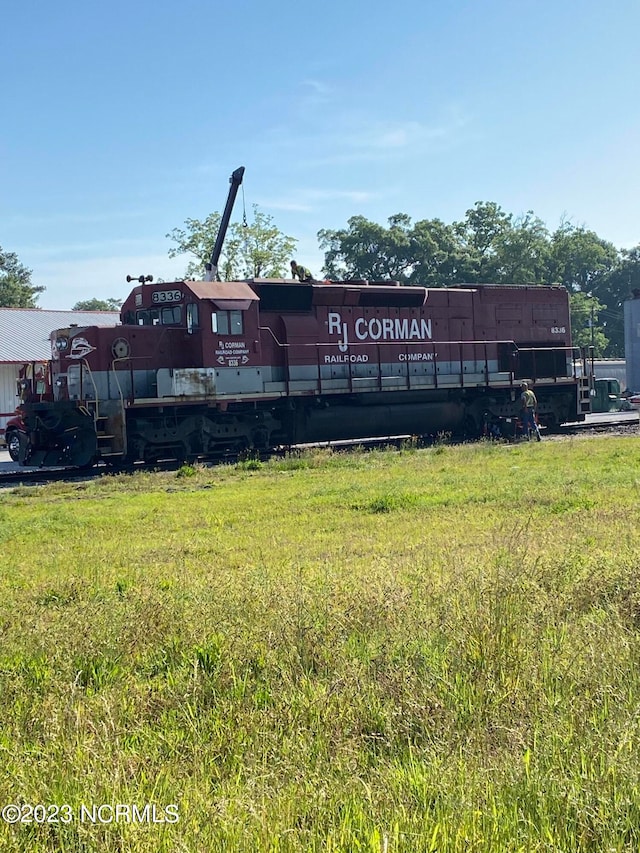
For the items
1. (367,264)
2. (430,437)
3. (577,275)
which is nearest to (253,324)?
(430,437)

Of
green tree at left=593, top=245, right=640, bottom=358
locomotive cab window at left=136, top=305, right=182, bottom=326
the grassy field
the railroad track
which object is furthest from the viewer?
green tree at left=593, top=245, right=640, bottom=358

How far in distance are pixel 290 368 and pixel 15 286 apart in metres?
72.7

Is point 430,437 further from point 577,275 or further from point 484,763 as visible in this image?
point 577,275

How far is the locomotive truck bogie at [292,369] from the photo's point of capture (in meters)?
18.6

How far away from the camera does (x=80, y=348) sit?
61.2ft

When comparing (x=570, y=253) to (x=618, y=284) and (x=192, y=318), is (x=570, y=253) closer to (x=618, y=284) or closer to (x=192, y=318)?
(x=618, y=284)

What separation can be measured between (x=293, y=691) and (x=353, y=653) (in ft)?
2.08

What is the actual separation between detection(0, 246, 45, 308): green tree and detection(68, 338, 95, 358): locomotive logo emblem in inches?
2527

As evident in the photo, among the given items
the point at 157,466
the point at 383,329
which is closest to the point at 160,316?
the point at 157,466

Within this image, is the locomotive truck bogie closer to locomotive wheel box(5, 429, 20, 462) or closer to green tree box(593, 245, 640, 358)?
locomotive wheel box(5, 429, 20, 462)

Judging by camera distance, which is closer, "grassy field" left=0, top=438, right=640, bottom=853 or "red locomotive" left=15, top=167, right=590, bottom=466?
"grassy field" left=0, top=438, right=640, bottom=853

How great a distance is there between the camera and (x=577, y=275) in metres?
92.2

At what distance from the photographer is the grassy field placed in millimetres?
3254

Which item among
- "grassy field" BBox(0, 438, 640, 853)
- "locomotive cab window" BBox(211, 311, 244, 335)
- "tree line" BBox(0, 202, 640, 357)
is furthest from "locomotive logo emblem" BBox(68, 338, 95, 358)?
"tree line" BBox(0, 202, 640, 357)
